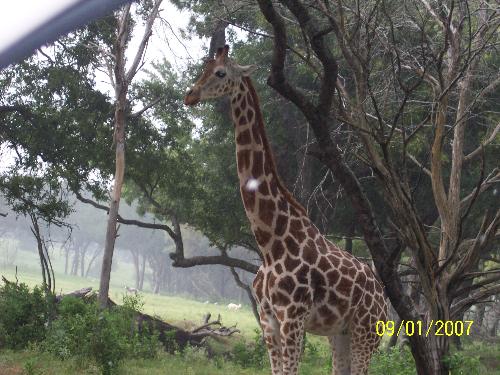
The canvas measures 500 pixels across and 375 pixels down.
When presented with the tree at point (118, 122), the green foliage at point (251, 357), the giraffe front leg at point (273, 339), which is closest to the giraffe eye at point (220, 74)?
the giraffe front leg at point (273, 339)

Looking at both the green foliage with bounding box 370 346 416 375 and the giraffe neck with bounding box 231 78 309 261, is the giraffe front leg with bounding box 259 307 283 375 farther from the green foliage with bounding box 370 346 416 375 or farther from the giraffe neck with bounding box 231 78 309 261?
the green foliage with bounding box 370 346 416 375

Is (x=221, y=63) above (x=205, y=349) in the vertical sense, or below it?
above

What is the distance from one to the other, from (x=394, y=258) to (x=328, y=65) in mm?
1689

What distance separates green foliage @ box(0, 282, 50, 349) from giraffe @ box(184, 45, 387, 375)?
23.3 feet

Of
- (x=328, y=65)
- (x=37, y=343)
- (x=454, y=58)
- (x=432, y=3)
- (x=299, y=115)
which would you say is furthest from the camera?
(x=299, y=115)

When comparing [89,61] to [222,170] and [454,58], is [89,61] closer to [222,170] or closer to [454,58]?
[222,170]

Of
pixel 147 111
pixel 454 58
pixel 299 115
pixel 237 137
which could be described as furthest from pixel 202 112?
pixel 237 137

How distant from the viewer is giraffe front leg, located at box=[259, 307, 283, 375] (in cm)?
450

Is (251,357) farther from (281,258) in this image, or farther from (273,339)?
(281,258)

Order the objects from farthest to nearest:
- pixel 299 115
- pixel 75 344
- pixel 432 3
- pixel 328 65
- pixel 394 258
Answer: pixel 299 115
pixel 432 3
pixel 75 344
pixel 394 258
pixel 328 65

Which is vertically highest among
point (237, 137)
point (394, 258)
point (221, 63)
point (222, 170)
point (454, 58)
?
point (222, 170)

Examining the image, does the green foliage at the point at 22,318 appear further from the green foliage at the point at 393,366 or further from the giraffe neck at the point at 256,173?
the giraffe neck at the point at 256,173

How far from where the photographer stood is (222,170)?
15.0 m

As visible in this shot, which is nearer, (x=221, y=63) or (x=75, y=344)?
(x=221, y=63)
